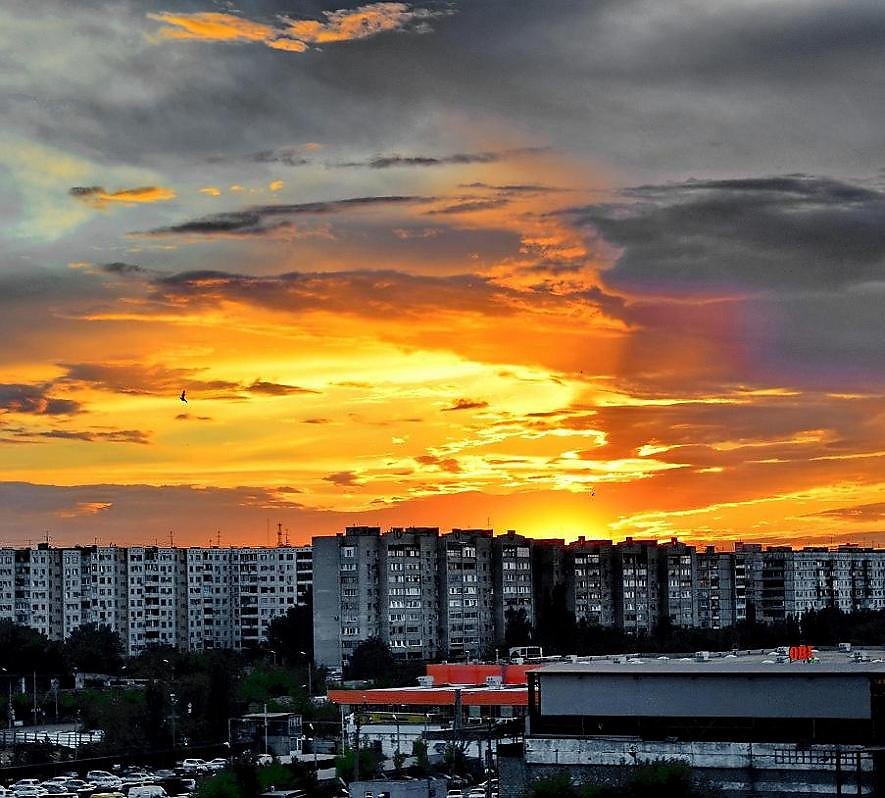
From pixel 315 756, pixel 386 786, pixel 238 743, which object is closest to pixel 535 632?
pixel 238 743

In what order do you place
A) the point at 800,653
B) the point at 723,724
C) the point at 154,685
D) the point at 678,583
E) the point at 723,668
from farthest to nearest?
the point at 678,583, the point at 154,685, the point at 800,653, the point at 723,668, the point at 723,724

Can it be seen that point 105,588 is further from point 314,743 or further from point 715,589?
point 314,743

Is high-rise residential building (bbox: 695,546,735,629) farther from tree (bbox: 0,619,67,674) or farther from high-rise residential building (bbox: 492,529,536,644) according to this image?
tree (bbox: 0,619,67,674)

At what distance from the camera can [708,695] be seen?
18844mm

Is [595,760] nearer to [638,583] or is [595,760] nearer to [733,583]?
[638,583]

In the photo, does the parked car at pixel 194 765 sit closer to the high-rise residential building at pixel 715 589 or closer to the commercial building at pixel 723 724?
the commercial building at pixel 723 724

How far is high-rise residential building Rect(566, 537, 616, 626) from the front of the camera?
232 ft

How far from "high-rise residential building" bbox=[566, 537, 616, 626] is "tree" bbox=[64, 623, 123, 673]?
2003 centimetres

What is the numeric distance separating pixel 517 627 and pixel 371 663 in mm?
9061

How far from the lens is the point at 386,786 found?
71.1 ft

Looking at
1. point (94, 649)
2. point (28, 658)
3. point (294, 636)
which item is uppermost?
point (294, 636)

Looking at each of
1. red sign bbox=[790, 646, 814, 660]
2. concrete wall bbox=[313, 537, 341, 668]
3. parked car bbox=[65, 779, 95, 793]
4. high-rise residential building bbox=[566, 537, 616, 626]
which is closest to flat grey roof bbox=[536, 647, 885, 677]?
red sign bbox=[790, 646, 814, 660]

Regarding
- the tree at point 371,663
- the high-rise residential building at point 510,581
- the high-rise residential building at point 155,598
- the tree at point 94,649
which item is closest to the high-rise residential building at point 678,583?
the high-rise residential building at point 510,581

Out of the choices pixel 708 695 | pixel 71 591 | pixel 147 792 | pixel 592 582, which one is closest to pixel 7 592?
pixel 71 591
